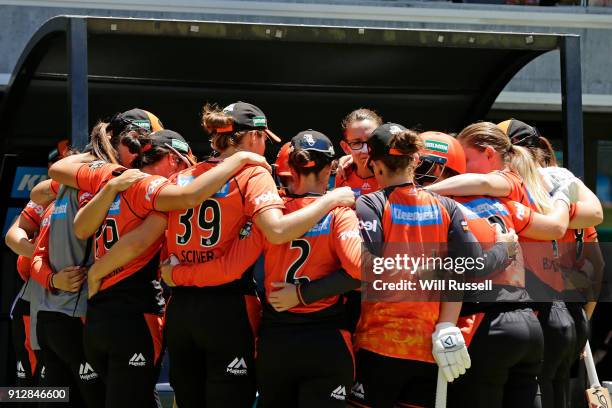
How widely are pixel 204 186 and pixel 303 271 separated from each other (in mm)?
572

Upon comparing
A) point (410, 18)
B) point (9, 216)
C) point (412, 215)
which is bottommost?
point (9, 216)

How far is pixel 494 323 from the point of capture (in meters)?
4.08

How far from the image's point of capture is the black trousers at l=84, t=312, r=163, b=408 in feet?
14.3

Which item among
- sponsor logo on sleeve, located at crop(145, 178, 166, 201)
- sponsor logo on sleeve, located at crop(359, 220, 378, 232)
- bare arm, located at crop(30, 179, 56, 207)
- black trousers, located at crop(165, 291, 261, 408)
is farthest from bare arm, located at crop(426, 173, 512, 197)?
bare arm, located at crop(30, 179, 56, 207)

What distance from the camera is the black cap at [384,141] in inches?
155

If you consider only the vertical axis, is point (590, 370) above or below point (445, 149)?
below

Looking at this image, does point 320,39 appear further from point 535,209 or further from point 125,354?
point 125,354

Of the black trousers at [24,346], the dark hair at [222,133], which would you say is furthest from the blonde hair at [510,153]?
the black trousers at [24,346]

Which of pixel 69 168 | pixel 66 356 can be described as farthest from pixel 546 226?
pixel 66 356

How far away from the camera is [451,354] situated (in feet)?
12.6

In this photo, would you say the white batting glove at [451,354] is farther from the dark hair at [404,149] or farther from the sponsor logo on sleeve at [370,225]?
the dark hair at [404,149]

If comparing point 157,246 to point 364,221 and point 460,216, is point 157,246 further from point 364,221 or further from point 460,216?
point 460,216

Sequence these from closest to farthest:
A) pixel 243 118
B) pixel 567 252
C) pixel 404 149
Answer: pixel 404 149
pixel 243 118
pixel 567 252

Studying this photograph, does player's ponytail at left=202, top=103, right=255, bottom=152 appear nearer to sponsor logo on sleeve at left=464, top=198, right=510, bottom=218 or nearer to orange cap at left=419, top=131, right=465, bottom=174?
orange cap at left=419, top=131, right=465, bottom=174
